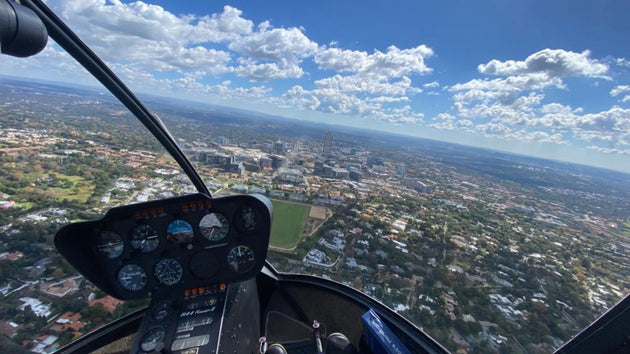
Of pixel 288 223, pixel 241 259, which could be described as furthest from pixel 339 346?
pixel 288 223

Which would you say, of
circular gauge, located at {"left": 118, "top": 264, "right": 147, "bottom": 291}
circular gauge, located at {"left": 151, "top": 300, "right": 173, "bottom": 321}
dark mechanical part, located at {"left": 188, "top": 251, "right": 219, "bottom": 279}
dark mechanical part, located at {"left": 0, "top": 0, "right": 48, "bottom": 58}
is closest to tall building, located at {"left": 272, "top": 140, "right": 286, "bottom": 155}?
dark mechanical part, located at {"left": 188, "top": 251, "right": 219, "bottom": 279}

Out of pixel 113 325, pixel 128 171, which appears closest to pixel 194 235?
pixel 113 325

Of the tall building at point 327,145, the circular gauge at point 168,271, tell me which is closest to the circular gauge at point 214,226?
the circular gauge at point 168,271

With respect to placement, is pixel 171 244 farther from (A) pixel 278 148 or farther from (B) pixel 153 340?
(A) pixel 278 148

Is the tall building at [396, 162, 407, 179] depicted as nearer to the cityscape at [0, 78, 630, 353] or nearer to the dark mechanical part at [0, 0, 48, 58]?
the cityscape at [0, 78, 630, 353]

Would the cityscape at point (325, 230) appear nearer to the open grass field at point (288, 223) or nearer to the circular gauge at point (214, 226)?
the open grass field at point (288, 223)

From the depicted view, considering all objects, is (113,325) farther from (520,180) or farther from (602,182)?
(520,180)
